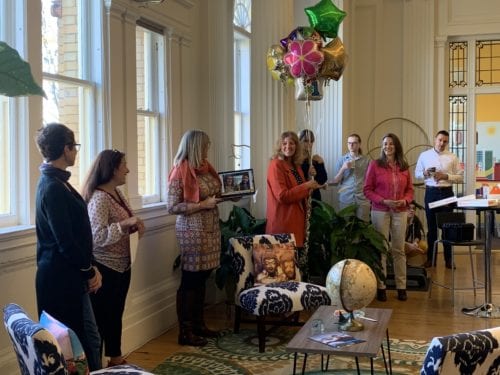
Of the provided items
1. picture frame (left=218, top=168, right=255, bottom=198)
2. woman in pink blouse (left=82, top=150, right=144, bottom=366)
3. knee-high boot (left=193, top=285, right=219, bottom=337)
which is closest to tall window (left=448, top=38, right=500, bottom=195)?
picture frame (left=218, top=168, right=255, bottom=198)

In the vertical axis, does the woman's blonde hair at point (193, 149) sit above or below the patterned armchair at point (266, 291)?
above

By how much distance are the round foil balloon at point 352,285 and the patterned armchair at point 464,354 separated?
106 cm

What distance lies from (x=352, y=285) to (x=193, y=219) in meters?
1.67

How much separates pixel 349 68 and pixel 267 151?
3.92 meters

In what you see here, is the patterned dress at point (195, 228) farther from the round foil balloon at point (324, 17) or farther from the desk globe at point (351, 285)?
the round foil balloon at point (324, 17)

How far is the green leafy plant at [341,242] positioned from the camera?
5812 millimetres

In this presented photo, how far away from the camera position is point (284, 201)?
5.01 m

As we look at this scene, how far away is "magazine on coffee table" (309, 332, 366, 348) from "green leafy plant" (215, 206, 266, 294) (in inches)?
78.3

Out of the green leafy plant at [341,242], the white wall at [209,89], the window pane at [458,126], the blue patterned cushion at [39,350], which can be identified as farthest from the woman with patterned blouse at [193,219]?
the window pane at [458,126]

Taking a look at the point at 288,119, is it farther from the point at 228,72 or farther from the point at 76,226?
the point at 76,226

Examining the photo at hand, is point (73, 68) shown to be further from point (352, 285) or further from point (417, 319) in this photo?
point (417, 319)

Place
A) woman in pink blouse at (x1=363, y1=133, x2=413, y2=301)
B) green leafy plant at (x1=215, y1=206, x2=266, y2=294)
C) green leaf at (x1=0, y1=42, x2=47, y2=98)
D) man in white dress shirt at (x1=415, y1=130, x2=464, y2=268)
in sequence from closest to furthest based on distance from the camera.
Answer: green leaf at (x1=0, y1=42, x2=47, y2=98) < green leafy plant at (x1=215, y1=206, x2=266, y2=294) < woman in pink blouse at (x1=363, y1=133, x2=413, y2=301) < man in white dress shirt at (x1=415, y1=130, x2=464, y2=268)

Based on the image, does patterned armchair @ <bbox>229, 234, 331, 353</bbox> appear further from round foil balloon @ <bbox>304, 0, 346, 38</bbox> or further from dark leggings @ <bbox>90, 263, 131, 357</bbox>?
round foil balloon @ <bbox>304, 0, 346, 38</bbox>

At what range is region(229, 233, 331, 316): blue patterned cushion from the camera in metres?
4.36
